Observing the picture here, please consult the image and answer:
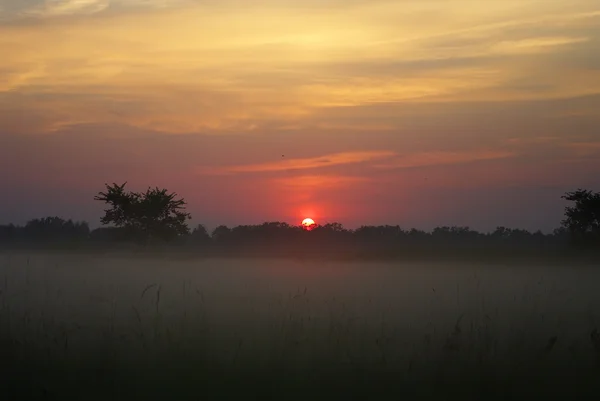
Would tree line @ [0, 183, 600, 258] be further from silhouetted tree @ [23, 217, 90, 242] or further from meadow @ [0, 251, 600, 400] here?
meadow @ [0, 251, 600, 400]

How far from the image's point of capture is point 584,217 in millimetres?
31812

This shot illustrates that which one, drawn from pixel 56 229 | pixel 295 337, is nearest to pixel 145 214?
pixel 56 229

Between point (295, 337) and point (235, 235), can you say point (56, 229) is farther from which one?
point (295, 337)

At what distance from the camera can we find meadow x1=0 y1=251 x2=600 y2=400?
25.2ft

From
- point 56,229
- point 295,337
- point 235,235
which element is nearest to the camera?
point 295,337

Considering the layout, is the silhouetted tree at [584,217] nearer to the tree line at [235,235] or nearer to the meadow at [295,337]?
the tree line at [235,235]

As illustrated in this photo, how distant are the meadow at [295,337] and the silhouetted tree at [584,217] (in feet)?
57.8

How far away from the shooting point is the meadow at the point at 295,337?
7.68 metres

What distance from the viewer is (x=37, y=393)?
24.8 feet

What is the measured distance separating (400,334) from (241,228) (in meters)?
29.6

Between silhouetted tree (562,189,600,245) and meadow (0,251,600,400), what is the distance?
57.8ft

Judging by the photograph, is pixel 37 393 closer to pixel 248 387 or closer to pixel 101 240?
pixel 248 387

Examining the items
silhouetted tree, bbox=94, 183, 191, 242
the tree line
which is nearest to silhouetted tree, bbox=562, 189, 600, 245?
the tree line

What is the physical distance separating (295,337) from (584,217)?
25.5 metres
